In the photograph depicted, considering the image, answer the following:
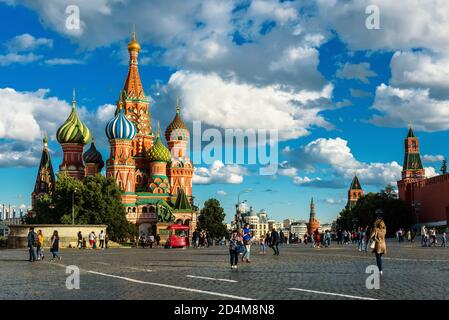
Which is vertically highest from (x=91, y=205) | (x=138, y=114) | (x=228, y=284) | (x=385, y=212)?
(x=138, y=114)

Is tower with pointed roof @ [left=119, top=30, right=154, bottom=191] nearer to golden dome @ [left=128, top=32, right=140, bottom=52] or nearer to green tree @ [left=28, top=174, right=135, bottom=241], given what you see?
golden dome @ [left=128, top=32, right=140, bottom=52]

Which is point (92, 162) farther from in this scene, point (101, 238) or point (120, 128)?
point (101, 238)

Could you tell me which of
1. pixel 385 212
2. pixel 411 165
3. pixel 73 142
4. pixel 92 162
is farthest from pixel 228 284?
pixel 411 165

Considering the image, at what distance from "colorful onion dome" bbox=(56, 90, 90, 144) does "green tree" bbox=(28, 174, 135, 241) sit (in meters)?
26.0

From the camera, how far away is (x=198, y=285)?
48.1 ft

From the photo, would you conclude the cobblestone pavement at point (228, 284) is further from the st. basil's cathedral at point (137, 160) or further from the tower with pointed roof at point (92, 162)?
the tower with pointed roof at point (92, 162)

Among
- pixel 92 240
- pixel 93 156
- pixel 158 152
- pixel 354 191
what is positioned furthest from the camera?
pixel 354 191

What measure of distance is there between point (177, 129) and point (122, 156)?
668 inches

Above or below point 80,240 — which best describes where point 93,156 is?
above

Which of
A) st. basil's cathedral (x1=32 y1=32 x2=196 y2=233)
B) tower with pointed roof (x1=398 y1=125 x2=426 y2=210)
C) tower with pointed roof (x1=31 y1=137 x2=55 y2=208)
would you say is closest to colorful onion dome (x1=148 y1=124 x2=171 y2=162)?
st. basil's cathedral (x1=32 y1=32 x2=196 y2=233)

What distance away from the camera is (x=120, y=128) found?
96812 millimetres

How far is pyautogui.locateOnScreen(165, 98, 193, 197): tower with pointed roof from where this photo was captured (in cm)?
10556

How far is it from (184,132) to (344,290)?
324 feet
